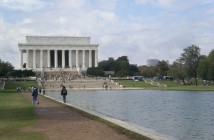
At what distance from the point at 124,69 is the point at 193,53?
52.7 metres

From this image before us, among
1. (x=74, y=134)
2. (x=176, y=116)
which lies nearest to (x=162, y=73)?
(x=176, y=116)

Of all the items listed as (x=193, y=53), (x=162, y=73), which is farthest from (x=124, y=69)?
(x=193, y=53)

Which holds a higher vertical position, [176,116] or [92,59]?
[92,59]

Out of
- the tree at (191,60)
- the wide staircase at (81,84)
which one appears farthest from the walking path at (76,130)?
the tree at (191,60)

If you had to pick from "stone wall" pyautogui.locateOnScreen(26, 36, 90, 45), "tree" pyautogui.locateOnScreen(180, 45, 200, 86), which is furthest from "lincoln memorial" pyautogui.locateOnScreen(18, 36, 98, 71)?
"tree" pyautogui.locateOnScreen(180, 45, 200, 86)

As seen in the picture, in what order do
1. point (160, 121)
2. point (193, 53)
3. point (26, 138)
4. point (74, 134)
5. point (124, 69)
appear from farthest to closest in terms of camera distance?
point (124, 69), point (193, 53), point (160, 121), point (74, 134), point (26, 138)

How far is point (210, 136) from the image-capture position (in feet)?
55.2

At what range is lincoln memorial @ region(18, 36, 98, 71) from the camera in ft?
529

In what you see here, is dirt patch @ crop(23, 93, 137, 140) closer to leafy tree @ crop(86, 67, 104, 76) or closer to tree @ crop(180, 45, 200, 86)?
tree @ crop(180, 45, 200, 86)

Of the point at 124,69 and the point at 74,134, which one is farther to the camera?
the point at 124,69

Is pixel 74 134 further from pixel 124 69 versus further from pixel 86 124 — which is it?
pixel 124 69

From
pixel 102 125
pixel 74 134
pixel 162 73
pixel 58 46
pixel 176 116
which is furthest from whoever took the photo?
pixel 58 46

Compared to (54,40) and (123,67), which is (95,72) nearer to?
(123,67)

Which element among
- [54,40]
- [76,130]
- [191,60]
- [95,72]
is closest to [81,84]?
[191,60]
